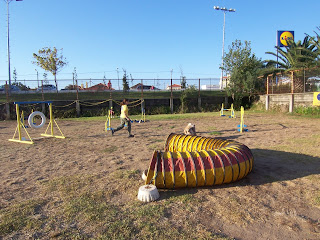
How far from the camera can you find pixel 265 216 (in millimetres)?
3414

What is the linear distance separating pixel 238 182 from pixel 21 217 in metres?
3.66

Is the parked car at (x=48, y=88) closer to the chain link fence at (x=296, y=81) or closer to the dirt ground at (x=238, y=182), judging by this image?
the dirt ground at (x=238, y=182)

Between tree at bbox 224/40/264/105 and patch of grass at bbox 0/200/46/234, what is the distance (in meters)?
25.4

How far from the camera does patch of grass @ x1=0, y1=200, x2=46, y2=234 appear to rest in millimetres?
3148

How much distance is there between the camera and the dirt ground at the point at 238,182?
10.6ft

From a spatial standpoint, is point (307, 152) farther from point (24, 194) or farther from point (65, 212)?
point (24, 194)

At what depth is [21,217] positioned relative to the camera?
11.2 ft

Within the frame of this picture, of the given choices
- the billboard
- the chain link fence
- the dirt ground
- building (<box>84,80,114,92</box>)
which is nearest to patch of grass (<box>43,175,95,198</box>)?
the dirt ground

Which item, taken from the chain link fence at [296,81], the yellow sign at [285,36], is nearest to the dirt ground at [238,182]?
the chain link fence at [296,81]

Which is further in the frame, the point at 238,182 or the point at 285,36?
the point at 285,36

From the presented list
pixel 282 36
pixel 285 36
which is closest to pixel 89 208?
pixel 282 36

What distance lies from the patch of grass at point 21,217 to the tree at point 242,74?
2536 cm

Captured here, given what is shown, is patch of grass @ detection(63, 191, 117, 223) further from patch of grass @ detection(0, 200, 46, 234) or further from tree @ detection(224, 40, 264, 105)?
tree @ detection(224, 40, 264, 105)

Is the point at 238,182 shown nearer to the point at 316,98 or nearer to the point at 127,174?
the point at 127,174
